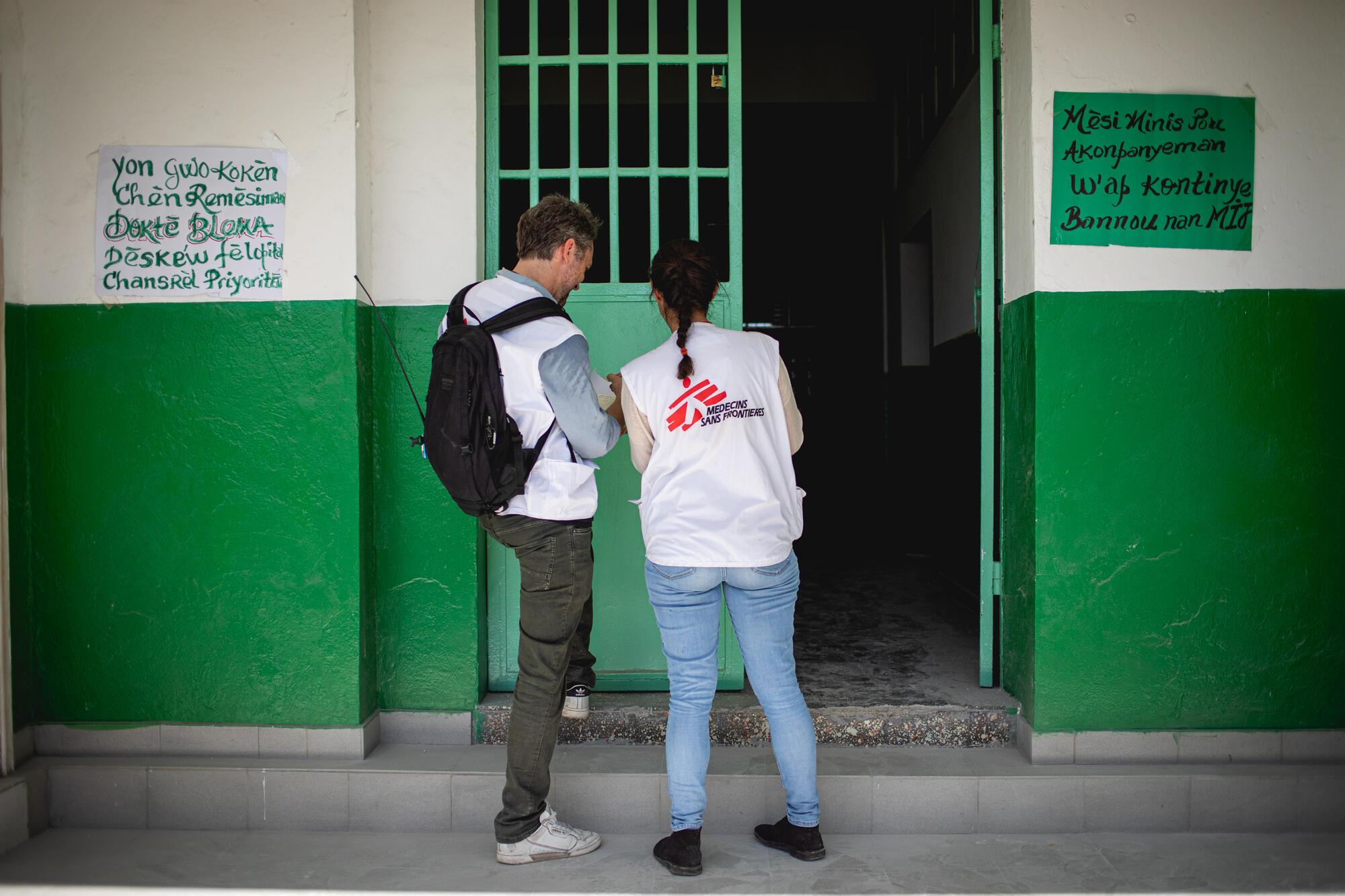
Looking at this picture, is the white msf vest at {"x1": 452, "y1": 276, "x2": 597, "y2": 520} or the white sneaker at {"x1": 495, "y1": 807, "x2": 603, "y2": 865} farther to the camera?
the white sneaker at {"x1": 495, "y1": 807, "x2": 603, "y2": 865}

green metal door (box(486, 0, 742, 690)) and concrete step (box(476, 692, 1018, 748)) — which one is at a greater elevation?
green metal door (box(486, 0, 742, 690))

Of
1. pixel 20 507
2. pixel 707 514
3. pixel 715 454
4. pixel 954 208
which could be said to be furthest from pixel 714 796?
pixel 954 208

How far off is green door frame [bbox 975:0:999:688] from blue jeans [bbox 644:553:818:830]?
1199 mm

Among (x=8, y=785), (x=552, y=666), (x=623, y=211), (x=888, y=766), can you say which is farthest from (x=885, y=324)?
(x=8, y=785)

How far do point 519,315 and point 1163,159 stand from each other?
225 centimetres

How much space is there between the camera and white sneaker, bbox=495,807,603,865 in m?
2.87

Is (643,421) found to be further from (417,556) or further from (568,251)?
(417,556)

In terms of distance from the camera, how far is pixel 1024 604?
11.1ft

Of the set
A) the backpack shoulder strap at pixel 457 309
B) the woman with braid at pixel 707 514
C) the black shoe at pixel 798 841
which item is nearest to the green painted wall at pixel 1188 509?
the black shoe at pixel 798 841

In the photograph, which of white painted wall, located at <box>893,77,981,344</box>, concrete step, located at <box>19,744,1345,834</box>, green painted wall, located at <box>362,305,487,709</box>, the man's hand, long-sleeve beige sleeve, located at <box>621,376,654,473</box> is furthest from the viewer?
white painted wall, located at <box>893,77,981,344</box>

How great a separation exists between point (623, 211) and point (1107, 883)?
2.79 metres

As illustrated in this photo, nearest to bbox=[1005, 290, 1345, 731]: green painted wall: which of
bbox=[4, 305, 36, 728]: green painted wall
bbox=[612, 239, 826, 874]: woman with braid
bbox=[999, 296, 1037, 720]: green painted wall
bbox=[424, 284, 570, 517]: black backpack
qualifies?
bbox=[999, 296, 1037, 720]: green painted wall

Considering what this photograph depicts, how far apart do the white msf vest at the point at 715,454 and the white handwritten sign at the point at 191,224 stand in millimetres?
1532

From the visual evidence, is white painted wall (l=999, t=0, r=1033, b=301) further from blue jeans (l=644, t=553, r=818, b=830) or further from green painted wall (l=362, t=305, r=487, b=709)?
green painted wall (l=362, t=305, r=487, b=709)
